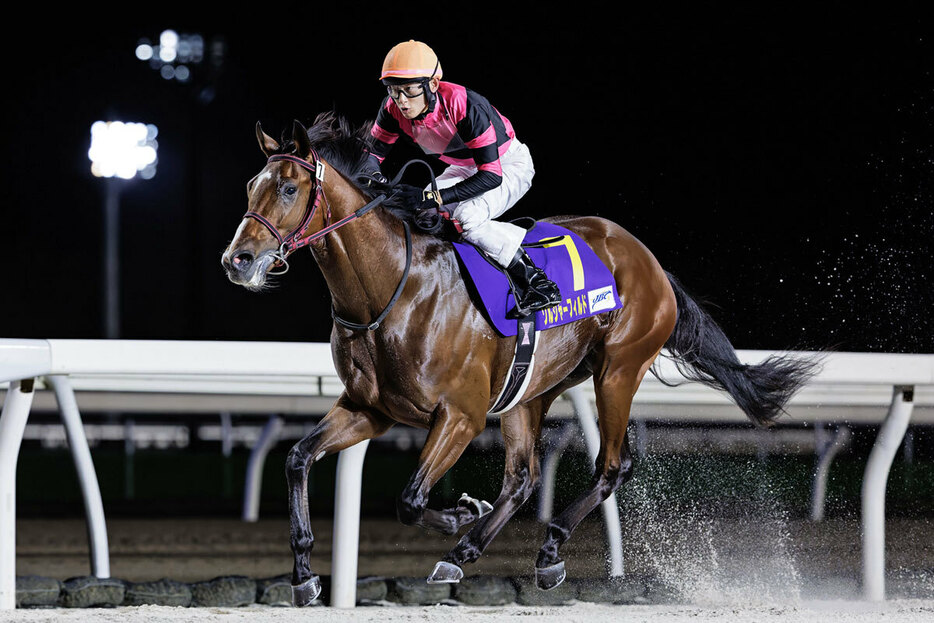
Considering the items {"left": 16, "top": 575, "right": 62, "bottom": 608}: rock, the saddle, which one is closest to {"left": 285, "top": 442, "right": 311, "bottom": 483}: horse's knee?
the saddle

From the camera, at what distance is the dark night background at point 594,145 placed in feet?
26.6

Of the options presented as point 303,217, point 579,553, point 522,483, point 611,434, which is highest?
point 303,217

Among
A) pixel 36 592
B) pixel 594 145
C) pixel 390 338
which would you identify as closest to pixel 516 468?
pixel 390 338

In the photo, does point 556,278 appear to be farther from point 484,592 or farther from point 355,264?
point 484,592

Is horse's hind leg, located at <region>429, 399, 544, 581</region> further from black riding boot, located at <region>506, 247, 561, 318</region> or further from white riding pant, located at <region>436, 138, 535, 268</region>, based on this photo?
white riding pant, located at <region>436, 138, 535, 268</region>

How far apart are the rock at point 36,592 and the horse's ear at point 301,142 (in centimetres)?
163

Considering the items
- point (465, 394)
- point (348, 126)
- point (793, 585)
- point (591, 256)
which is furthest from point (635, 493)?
point (348, 126)

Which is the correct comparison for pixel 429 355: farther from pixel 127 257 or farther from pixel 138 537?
pixel 127 257

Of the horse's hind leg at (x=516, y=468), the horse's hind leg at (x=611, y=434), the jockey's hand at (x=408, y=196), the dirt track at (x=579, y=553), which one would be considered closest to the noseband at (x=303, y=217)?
the jockey's hand at (x=408, y=196)

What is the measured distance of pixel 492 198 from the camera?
3225 mm

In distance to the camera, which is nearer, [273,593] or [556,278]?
[556,278]

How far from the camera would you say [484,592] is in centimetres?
358

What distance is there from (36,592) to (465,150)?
196 centimetres

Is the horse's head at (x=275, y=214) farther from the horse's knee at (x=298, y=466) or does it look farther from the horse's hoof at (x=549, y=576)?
the horse's hoof at (x=549, y=576)
